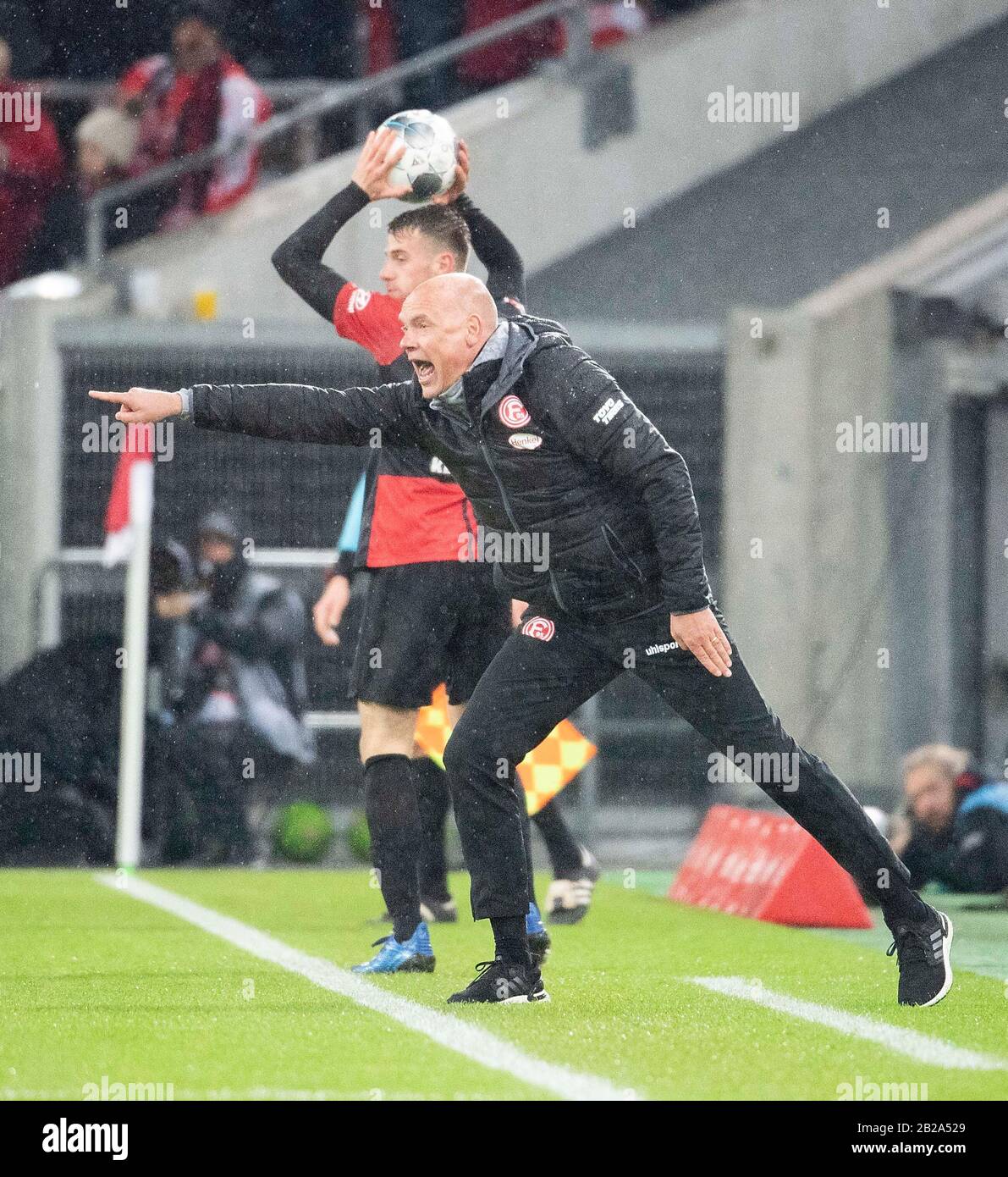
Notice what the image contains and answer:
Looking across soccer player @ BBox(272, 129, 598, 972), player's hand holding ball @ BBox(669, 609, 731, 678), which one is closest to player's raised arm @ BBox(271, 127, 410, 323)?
soccer player @ BBox(272, 129, 598, 972)

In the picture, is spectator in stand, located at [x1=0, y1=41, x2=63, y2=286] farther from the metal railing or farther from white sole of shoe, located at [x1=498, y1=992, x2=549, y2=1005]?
white sole of shoe, located at [x1=498, y1=992, x2=549, y2=1005]

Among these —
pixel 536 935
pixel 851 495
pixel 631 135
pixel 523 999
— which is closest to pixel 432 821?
pixel 536 935

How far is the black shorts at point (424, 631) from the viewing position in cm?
710

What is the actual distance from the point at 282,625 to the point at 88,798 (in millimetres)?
1434

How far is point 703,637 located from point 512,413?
74 centimetres

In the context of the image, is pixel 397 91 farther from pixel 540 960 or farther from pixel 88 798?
pixel 540 960

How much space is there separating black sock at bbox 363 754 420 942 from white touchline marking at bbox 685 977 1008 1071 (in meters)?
0.90

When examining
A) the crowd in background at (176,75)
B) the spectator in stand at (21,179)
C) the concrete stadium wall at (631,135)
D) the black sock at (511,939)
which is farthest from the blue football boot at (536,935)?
the spectator in stand at (21,179)

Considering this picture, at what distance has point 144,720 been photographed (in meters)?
12.3

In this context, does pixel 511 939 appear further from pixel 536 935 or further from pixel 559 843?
pixel 559 843

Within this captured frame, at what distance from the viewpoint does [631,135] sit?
15.2m

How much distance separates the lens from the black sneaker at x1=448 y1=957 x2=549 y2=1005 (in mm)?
6082

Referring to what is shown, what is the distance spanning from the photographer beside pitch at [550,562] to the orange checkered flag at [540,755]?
2693mm
